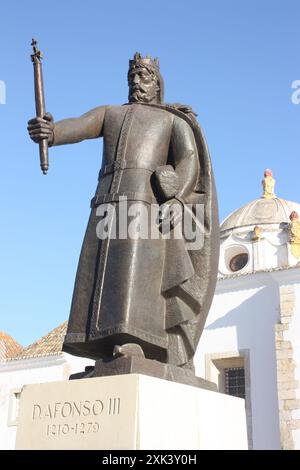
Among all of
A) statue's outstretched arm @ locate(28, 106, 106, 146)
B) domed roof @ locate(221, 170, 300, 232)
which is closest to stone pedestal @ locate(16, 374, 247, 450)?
statue's outstretched arm @ locate(28, 106, 106, 146)

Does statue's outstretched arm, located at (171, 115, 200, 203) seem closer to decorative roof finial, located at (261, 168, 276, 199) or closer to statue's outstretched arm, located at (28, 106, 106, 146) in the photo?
statue's outstretched arm, located at (28, 106, 106, 146)

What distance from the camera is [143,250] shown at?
4.06 meters

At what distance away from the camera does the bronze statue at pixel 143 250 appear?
3918 mm

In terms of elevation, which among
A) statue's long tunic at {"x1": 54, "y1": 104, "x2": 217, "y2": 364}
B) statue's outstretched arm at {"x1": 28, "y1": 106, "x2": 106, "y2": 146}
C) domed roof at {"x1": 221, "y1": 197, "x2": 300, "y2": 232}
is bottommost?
statue's long tunic at {"x1": 54, "y1": 104, "x2": 217, "y2": 364}

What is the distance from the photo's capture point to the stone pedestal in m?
3.38

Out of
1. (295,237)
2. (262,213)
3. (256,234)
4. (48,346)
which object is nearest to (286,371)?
(295,237)

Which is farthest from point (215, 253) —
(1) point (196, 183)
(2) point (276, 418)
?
(2) point (276, 418)

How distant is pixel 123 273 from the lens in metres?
3.96

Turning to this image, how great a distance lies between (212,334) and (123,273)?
45.0 ft

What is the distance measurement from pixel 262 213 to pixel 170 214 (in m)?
18.1

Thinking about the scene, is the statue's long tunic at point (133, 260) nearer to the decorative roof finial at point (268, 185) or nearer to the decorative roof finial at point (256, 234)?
the decorative roof finial at point (256, 234)

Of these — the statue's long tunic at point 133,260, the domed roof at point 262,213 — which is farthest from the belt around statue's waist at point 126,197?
the domed roof at point 262,213
